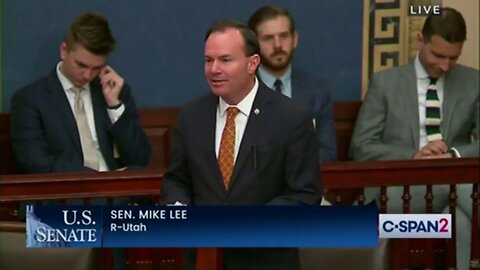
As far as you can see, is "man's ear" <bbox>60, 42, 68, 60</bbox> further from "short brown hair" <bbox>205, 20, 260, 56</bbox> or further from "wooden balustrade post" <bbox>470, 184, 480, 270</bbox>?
"wooden balustrade post" <bbox>470, 184, 480, 270</bbox>

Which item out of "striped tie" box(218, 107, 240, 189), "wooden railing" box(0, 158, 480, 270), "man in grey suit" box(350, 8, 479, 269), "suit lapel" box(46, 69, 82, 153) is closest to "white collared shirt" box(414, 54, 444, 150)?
"man in grey suit" box(350, 8, 479, 269)

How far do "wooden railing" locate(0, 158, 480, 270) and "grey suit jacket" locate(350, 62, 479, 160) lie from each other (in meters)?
0.07

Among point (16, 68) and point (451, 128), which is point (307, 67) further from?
point (16, 68)

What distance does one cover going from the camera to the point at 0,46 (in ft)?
10.7

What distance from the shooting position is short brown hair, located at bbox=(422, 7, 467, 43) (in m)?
3.22

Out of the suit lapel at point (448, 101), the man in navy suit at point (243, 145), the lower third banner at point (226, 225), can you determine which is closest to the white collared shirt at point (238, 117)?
the man in navy suit at point (243, 145)

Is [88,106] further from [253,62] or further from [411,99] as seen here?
[411,99]

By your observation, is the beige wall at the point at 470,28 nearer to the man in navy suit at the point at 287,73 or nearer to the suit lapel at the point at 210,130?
the man in navy suit at the point at 287,73

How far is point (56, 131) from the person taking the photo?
3.25 m

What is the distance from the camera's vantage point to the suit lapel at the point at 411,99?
3.36m

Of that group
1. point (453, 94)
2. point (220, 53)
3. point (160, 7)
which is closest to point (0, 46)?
point (160, 7)

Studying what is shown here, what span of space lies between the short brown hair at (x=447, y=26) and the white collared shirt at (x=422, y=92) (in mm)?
109

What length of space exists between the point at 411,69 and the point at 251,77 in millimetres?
682

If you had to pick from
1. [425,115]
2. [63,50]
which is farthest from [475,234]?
[63,50]
